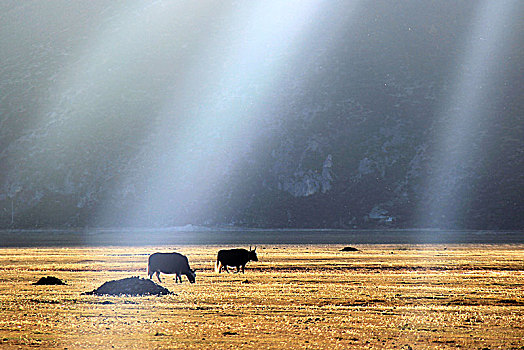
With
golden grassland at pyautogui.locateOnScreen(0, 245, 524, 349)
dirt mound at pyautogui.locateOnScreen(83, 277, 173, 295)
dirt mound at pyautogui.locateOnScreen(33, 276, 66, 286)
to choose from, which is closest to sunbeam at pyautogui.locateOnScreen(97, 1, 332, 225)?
golden grassland at pyautogui.locateOnScreen(0, 245, 524, 349)

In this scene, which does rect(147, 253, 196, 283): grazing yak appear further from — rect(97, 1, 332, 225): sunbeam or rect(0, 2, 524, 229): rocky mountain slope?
rect(97, 1, 332, 225): sunbeam

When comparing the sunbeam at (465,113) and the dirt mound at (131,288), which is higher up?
the sunbeam at (465,113)

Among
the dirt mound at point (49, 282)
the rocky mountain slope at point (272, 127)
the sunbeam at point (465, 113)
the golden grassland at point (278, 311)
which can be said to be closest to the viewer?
the golden grassland at point (278, 311)

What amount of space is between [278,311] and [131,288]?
6685 mm

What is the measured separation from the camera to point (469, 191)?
131 m

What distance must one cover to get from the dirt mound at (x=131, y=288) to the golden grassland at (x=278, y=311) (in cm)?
72

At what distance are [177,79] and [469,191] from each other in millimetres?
62760

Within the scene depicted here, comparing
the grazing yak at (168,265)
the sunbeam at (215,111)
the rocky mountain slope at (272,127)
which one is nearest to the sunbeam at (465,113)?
the rocky mountain slope at (272,127)

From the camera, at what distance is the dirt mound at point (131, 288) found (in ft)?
103

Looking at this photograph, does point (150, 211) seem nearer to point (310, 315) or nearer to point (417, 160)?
point (417, 160)

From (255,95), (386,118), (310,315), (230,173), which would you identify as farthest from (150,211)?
(310,315)

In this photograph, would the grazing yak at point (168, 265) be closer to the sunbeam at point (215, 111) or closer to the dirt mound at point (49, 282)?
the dirt mound at point (49, 282)

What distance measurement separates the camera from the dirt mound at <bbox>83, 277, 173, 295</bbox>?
103ft

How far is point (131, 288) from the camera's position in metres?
31.5
